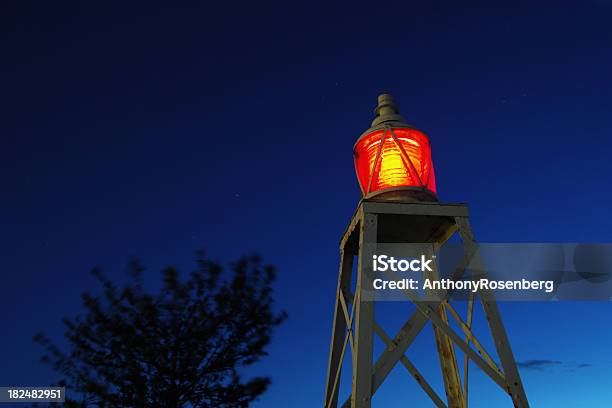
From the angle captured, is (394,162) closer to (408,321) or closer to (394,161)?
(394,161)

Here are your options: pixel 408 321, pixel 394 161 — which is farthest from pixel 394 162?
Answer: pixel 408 321

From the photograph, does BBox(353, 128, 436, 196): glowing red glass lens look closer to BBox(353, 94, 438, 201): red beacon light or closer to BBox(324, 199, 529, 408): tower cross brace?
BBox(353, 94, 438, 201): red beacon light

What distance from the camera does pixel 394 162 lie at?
624cm

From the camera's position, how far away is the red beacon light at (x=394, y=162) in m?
5.95

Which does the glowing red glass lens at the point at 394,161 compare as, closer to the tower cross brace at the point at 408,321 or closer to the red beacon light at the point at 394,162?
the red beacon light at the point at 394,162

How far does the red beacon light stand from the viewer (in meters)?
5.95

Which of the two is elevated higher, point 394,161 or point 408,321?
point 394,161

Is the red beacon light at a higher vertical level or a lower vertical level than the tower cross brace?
higher

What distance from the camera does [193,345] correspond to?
25.8ft

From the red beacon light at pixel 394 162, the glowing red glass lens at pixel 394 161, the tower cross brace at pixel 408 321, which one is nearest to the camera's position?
the tower cross brace at pixel 408 321

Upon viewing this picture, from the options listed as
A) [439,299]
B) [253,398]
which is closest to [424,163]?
[439,299]

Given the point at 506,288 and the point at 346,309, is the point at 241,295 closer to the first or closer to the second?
the point at 346,309

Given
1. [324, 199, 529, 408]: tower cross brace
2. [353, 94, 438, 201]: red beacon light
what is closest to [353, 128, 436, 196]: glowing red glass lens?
[353, 94, 438, 201]: red beacon light

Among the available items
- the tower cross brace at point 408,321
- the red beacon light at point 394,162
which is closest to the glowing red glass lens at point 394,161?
the red beacon light at point 394,162
